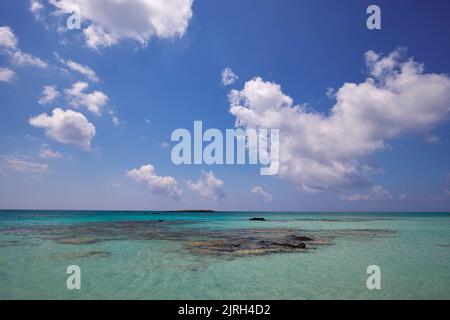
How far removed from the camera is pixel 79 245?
2517 centimetres

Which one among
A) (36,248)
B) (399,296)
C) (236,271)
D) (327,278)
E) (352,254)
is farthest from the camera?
(36,248)

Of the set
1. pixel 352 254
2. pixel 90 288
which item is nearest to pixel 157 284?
pixel 90 288

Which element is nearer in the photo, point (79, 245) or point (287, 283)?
point (287, 283)

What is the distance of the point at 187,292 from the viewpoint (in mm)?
12516

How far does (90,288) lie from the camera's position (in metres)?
13.0

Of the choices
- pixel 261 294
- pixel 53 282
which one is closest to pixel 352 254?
pixel 261 294

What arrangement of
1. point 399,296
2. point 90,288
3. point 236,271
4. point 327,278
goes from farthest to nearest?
point 236,271 → point 327,278 → point 90,288 → point 399,296

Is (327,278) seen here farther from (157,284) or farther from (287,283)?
(157,284)

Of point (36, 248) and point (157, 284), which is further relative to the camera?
point (36, 248)

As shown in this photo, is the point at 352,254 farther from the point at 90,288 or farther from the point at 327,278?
the point at 90,288

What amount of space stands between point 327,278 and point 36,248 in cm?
2298
